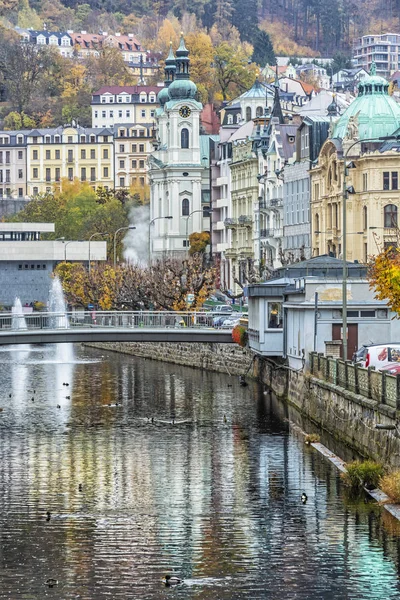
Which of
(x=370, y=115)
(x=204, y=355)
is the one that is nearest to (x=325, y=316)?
(x=204, y=355)

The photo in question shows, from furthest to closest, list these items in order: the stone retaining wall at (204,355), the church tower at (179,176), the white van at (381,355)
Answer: the church tower at (179,176) → the stone retaining wall at (204,355) → the white van at (381,355)

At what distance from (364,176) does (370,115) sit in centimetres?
474

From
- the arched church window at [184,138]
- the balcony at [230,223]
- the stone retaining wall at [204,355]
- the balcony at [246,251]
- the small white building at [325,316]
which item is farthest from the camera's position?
the arched church window at [184,138]

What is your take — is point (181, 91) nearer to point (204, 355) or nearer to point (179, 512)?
point (204, 355)

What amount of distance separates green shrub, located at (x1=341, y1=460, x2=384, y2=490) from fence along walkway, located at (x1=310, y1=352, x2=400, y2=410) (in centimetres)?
182

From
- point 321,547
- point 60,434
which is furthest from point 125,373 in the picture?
point 321,547

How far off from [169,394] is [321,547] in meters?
A: 42.2

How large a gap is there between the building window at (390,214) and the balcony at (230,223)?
42841 mm

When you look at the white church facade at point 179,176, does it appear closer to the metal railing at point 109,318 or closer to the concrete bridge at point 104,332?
the metal railing at point 109,318

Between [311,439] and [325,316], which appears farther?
[325,316]

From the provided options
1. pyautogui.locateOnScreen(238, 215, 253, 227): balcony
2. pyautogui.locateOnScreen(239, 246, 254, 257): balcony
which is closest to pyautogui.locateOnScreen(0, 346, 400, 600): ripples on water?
pyautogui.locateOnScreen(239, 246, 254, 257): balcony

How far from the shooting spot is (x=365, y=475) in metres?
49.3

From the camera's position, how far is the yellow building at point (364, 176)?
11143 centimetres

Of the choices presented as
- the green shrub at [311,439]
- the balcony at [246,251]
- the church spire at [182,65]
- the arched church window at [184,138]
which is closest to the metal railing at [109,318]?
the green shrub at [311,439]
